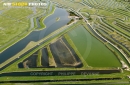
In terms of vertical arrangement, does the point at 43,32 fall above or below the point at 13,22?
below

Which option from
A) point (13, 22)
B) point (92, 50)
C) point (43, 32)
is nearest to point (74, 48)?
point (92, 50)

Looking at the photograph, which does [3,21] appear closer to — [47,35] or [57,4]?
[47,35]

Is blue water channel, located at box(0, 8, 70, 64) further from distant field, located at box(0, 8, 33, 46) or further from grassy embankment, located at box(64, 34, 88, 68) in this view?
grassy embankment, located at box(64, 34, 88, 68)

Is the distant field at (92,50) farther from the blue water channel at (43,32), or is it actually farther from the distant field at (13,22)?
the distant field at (13,22)

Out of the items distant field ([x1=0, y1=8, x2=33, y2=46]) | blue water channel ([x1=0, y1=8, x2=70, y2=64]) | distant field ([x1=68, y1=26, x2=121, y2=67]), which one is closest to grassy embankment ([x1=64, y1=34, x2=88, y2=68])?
distant field ([x1=68, y1=26, x2=121, y2=67])

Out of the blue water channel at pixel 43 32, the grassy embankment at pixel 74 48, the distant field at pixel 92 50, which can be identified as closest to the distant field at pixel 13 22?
the blue water channel at pixel 43 32

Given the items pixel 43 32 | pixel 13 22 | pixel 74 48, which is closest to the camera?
pixel 74 48

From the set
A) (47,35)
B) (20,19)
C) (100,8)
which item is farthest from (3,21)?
(100,8)

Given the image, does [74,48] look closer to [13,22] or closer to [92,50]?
[92,50]
